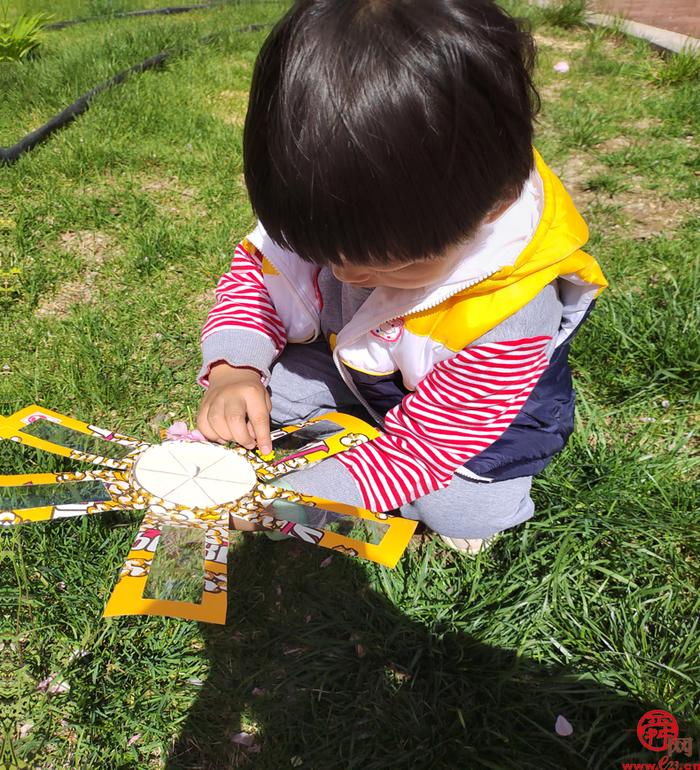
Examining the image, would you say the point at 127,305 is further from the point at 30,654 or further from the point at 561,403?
the point at 561,403

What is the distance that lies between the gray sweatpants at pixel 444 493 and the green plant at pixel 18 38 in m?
2.89

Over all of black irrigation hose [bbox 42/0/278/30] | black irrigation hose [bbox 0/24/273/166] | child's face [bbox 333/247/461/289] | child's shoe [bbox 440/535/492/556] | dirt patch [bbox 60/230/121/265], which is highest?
child's face [bbox 333/247/461/289]

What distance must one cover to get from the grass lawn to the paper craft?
290 millimetres

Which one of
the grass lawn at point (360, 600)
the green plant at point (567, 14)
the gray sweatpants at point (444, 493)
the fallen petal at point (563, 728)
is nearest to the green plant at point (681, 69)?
the green plant at point (567, 14)

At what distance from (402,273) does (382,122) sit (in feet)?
0.91

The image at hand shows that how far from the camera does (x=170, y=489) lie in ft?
3.64

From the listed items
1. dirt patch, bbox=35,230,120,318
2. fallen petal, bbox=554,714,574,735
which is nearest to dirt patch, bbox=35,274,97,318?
dirt patch, bbox=35,230,120,318

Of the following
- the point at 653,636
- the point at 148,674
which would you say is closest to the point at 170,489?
the point at 148,674

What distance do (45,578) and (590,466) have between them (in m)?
1.27

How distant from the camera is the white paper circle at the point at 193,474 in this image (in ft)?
3.63

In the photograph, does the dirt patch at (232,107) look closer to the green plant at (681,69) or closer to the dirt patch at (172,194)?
the dirt patch at (172,194)

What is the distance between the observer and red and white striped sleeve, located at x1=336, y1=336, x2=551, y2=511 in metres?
1.10

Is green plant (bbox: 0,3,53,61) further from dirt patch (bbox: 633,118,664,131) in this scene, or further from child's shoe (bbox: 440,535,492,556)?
child's shoe (bbox: 440,535,492,556)

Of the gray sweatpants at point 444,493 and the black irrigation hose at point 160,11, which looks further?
the black irrigation hose at point 160,11
